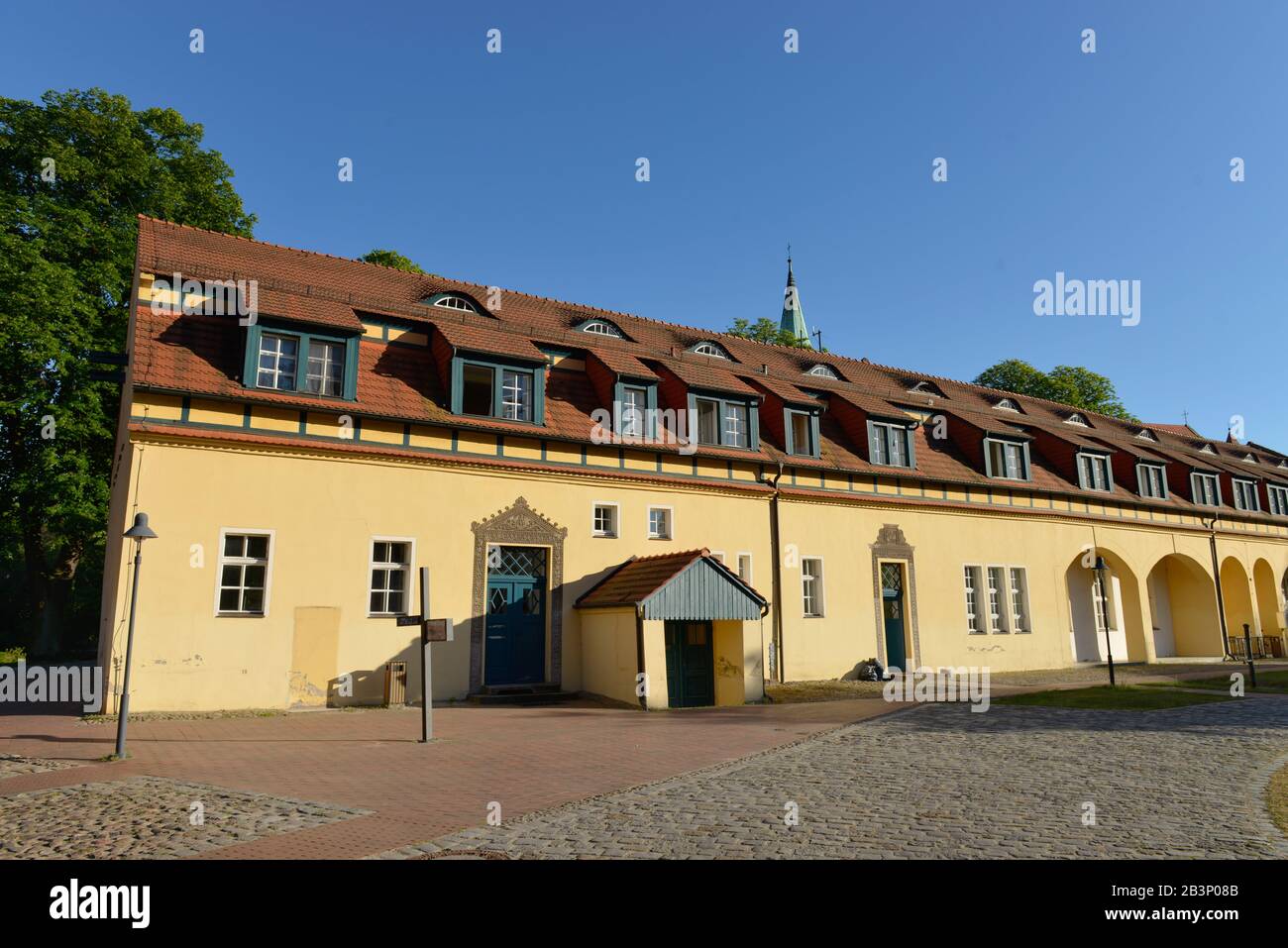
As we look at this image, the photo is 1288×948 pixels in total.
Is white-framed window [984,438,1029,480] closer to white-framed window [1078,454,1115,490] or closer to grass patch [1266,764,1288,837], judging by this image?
white-framed window [1078,454,1115,490]

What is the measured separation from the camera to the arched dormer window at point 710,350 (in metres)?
26.4

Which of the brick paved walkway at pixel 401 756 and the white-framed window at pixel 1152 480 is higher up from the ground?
the white-framed window at pixel 1152 480

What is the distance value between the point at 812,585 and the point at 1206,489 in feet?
75.9

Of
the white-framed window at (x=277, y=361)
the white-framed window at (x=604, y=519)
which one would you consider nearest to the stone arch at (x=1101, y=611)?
the white-framed window at (x=604, y=519)

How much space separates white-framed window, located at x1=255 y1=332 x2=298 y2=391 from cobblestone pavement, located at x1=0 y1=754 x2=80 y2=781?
8160mm

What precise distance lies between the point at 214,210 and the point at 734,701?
28.3 metres

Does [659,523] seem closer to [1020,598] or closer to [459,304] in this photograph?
[459,304]

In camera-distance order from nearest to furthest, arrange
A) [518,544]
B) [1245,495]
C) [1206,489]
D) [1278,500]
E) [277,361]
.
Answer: [277,361] → [518,544] → [1206,489] → [1245,495] → [1278,500]

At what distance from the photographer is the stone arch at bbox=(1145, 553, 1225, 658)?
33250 mm

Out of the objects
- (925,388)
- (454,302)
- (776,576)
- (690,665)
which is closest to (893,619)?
(776,576)

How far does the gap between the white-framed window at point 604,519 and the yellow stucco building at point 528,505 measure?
0.11 meters

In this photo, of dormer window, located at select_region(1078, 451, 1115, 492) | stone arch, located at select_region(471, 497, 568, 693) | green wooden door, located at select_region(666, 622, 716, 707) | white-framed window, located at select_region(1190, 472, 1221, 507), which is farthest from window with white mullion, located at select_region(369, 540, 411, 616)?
white-framed window, located at select_region(1190, 472, 1221, 507)

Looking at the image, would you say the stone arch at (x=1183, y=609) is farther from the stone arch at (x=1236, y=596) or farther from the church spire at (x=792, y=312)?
the church spire at (x=792, y=312)

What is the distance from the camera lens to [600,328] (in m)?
24.6
